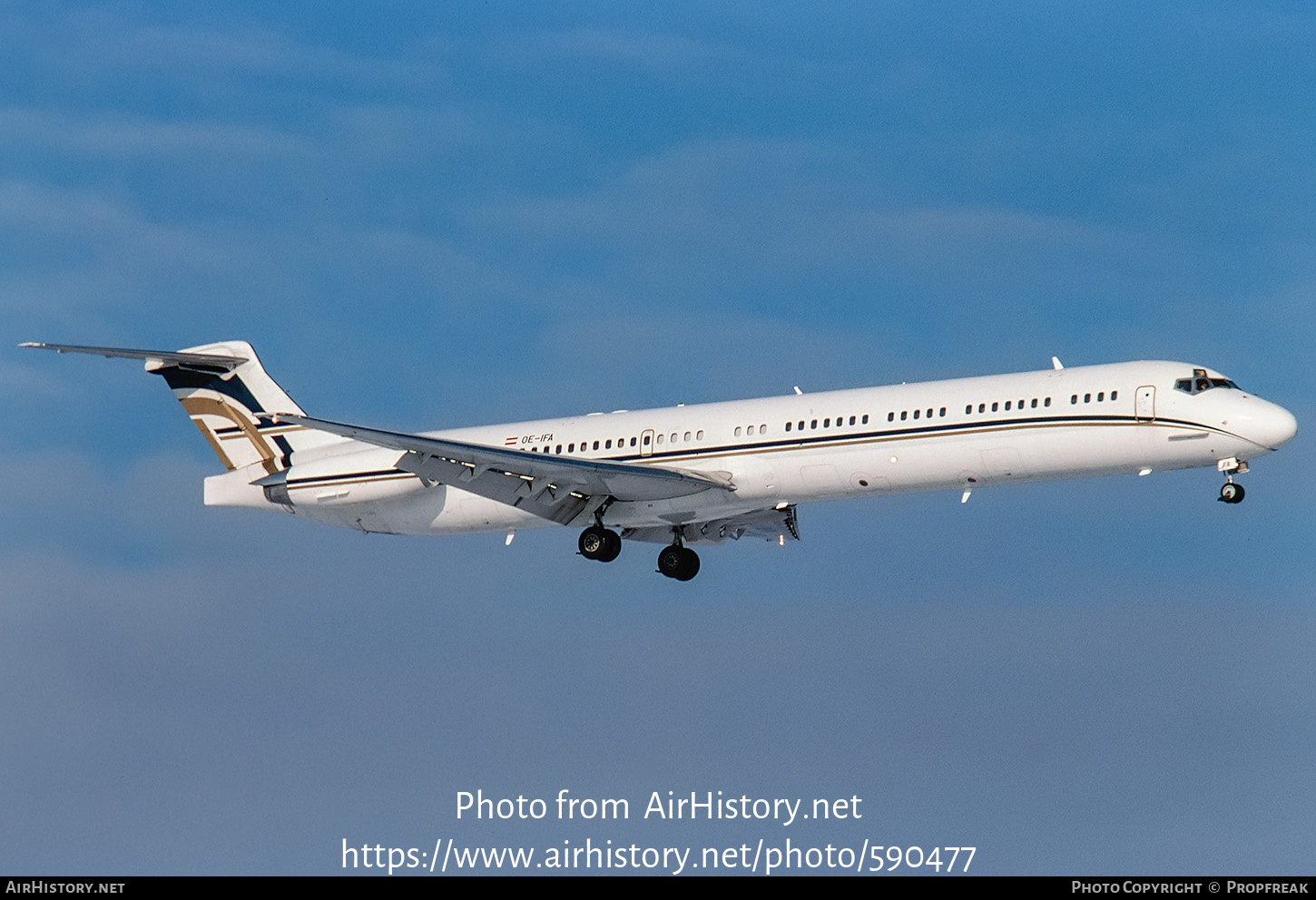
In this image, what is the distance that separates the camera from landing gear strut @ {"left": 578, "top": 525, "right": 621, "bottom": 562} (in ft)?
127

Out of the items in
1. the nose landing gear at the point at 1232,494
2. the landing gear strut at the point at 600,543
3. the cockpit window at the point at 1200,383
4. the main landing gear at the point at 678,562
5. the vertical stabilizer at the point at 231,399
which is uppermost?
the vertical stabilizer at the point at 231,399

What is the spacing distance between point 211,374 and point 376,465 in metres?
6.24

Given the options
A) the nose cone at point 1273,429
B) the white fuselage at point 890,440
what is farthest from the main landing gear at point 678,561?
the nose cone at point 1273,429

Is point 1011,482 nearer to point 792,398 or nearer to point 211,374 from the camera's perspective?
point 792,398

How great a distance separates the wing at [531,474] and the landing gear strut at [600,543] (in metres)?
0.57

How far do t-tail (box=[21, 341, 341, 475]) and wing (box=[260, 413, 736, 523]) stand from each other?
18.5 feet

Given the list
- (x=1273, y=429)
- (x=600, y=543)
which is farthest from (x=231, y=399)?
(x=1273, y=429)

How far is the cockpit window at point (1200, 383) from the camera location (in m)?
33.8

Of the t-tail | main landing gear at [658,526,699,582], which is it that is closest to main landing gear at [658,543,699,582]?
main landing gear at [658,526,699,582]

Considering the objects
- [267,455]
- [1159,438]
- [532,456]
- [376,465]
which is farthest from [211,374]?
[1159,438]

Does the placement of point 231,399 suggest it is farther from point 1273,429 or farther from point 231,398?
point 1273,429

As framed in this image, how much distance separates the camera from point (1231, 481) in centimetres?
3359

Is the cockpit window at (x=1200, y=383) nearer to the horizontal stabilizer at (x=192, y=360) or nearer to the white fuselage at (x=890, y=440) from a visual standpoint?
the white fuselage at (x=890, y=440)

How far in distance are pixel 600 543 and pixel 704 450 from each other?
335 cm
